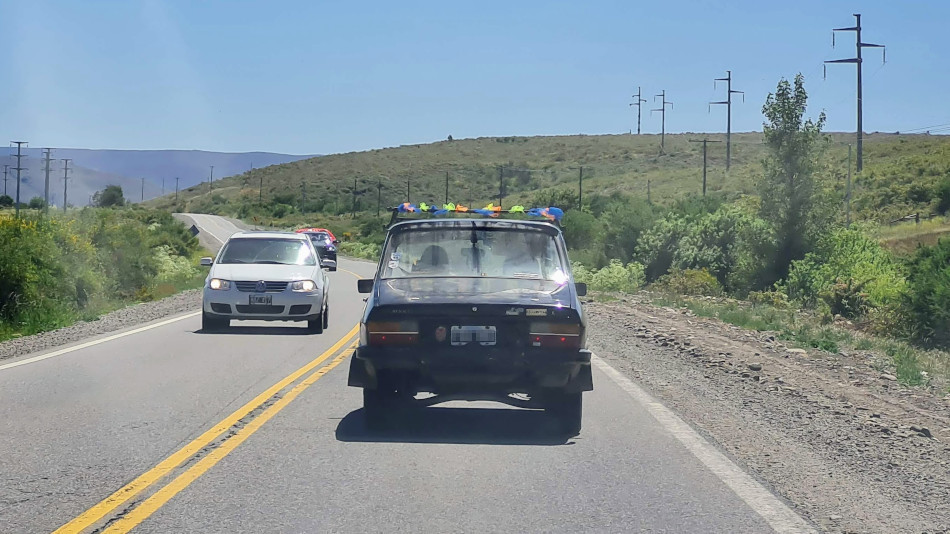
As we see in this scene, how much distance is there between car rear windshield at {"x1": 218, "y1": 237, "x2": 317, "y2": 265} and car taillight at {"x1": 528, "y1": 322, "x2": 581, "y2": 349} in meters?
11.8

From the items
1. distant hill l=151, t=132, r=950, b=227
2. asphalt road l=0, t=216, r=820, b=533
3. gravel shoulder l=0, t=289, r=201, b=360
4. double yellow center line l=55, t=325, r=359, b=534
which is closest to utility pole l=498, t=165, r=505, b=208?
distant hill l=151, t=132, r=950, b=227

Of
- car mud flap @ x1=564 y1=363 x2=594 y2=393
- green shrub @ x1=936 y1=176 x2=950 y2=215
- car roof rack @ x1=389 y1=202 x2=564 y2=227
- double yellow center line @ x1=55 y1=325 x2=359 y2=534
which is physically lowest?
double yellow center line @ x1=55 y1=325 x2=359 y2=534

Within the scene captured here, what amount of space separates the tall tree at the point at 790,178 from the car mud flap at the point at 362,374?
26846 mm

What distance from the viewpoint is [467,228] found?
1001cm

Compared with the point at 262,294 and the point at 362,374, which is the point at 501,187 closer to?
the point at 262,294

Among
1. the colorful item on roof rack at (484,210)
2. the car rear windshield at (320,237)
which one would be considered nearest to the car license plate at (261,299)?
the colorful item on roof rack at (484,210)

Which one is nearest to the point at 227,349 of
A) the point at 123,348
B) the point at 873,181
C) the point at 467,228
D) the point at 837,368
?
the point at 123,348

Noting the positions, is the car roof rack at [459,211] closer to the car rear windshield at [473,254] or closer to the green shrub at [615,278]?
the car rear windshield at [473,254]

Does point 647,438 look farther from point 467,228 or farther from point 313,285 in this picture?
point 313,285

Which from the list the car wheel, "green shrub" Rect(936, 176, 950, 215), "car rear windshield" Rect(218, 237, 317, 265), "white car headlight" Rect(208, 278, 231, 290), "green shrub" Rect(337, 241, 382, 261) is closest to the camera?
"white car headlight" Rect(208, 278, 231, 290)

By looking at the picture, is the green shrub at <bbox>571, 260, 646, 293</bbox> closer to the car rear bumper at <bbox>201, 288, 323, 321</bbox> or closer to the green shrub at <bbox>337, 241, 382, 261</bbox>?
the car rear bumper at <bbox>201, 288, 323, 321</bbox>

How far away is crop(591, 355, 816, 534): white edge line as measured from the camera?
6.58 m

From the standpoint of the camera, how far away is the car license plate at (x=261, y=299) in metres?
18.8

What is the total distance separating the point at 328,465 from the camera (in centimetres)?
800
